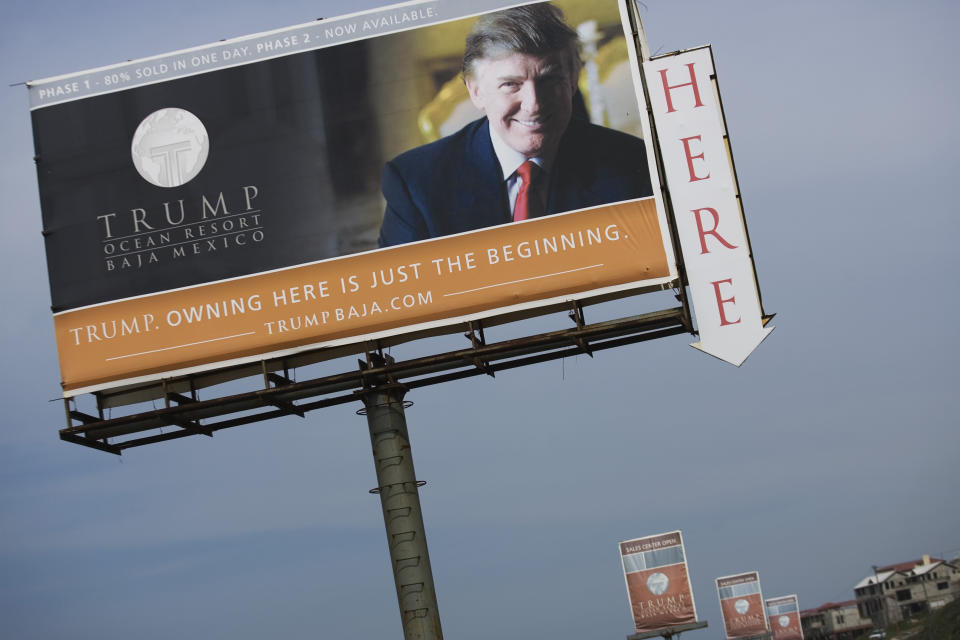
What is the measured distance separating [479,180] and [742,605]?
37968 millimetres

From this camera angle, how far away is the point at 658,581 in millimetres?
33375

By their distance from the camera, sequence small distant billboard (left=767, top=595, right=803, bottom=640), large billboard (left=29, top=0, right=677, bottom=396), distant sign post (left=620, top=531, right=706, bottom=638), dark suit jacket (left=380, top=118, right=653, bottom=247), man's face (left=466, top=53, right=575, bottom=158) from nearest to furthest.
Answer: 1. large billboard (left=29, top=0, right=677, bottom=396)
2. dark suit jacket (left=380, top=118, right=653, bottom=247)
3. man's face (left=466, top=53, right=575, bottom=158)
4. distant sign post (left=620, top=531, right=706, bottom=638)
5. small distant billboard (left=767, top=595, right=803, bottom=640)

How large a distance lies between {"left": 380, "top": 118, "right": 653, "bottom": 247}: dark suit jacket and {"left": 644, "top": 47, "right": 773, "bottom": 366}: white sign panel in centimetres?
61

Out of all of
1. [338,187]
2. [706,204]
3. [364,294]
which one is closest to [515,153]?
[338,187]

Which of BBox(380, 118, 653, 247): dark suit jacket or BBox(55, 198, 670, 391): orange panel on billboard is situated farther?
BBox(380, 118, 653, 247): dark suit jacket

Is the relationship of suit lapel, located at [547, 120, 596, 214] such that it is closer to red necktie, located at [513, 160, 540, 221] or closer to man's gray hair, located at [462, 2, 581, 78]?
red necktie, located at [513, 160, 540, 221]

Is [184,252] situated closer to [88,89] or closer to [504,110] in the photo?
[88,89]

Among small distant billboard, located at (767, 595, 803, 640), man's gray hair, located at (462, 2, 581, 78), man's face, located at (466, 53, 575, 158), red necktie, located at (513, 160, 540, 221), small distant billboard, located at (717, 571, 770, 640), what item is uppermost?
man's gray hair, located at (462, 2, 581, 78)

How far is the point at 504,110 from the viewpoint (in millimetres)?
19703

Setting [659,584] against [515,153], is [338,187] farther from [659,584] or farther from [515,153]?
[659,584]

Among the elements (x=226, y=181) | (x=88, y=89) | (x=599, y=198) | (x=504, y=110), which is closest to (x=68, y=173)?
(x=88, y=89)

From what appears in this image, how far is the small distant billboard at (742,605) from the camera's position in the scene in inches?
2051

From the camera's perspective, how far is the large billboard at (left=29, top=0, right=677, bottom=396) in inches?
740

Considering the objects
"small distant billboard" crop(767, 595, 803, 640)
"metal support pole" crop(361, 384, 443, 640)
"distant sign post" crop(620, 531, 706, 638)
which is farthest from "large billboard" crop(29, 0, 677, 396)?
"small distant billboard" crop(767, 595, 803, 640)
